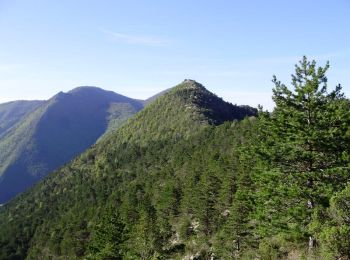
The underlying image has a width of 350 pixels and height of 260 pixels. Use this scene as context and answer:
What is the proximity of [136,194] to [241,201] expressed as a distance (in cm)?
6678

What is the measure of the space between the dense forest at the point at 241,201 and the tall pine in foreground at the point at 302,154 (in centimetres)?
7

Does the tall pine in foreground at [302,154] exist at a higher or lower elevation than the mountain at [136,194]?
higher

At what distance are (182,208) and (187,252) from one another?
1545cm

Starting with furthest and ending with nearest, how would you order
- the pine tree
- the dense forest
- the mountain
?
the mountain → the pine tree → the dense forest

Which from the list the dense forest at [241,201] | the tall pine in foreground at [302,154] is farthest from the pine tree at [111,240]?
the tall pine in foreground at [302,154]

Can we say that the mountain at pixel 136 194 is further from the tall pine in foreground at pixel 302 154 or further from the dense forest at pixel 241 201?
the tall pine in foreground at pixel 302 154

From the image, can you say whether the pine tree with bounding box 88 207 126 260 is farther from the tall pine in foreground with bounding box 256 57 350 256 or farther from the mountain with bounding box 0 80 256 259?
the tall pine in foreground with bounding box 256 57 350 256

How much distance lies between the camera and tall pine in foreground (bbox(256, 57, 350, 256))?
26.4 meters

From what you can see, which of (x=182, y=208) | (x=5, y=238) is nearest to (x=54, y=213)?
(x=5, y=238)

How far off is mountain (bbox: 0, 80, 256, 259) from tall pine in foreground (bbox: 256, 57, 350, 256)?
28394mm

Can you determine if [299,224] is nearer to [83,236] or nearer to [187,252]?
[187,252]

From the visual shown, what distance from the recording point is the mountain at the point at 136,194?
2473 inches

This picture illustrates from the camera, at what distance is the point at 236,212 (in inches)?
1989

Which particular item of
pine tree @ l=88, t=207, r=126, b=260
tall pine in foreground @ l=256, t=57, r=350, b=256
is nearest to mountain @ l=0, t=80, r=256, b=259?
pine tree @ l=88, t=207, r=126, b=260
